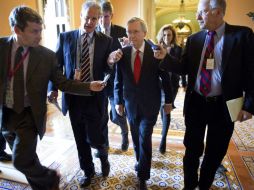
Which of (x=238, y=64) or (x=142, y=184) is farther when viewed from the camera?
(x=142, y=184)

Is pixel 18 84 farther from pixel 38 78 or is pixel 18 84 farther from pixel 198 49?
pixel 198 49

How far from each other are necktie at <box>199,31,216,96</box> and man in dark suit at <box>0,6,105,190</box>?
73 cm

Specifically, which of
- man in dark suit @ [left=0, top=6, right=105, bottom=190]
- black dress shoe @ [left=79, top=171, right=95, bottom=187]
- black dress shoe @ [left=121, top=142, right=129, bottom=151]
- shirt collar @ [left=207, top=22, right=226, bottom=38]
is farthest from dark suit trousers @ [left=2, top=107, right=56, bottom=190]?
shirt collar @ [left=207, top=22, right=226, bottom=38]

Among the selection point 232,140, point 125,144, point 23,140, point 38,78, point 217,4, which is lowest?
point 232,140

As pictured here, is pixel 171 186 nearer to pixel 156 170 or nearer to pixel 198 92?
pixel 156 170

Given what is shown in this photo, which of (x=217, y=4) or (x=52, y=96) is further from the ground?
(x=217, y=4)

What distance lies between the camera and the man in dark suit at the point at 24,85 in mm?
1594

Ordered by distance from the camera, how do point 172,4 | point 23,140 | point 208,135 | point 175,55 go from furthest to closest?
point 172,4 → point 175,55 → point 208,135 → point 23,140

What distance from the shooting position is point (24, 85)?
1.65 meters

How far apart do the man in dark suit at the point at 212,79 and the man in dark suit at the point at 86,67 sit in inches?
20.8

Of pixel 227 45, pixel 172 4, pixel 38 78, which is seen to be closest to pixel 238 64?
pixel 227 45

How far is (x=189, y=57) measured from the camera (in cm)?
183

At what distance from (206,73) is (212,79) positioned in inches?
2.3

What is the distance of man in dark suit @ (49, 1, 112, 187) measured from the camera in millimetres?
1956
